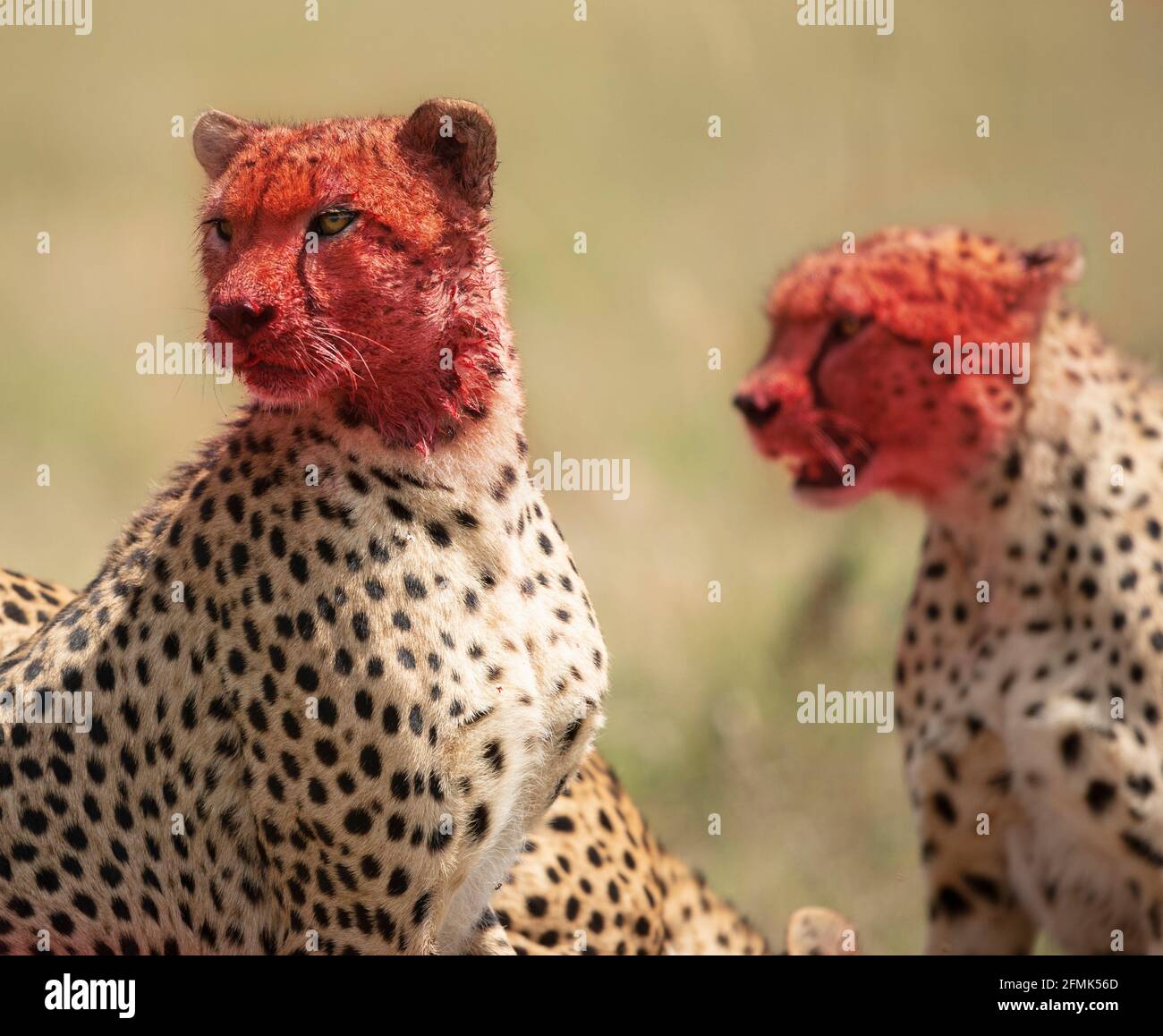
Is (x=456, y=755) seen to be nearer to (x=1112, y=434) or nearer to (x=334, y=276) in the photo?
(x=334, y=276)

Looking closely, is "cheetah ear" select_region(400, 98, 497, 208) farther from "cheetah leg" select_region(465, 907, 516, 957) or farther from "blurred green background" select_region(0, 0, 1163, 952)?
"blurred green background" select_region(0, 0, 1163, 952)

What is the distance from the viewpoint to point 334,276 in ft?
8.63

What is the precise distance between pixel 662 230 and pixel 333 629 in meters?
4.65

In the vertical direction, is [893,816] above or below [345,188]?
below

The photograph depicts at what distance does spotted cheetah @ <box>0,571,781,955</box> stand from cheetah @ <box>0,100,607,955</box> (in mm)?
446

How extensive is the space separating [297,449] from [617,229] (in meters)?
4.40

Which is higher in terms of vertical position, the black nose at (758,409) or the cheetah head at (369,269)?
the cheetah head at (369,269)

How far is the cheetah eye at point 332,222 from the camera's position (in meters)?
2.63

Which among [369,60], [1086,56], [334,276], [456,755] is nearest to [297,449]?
[334,276]

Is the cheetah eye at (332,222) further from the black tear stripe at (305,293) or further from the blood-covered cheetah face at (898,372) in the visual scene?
the blood-covered cheetah face at (898,372)

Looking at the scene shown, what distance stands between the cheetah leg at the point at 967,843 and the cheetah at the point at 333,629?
1.30 meters

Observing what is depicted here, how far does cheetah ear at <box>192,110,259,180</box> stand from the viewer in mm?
2869

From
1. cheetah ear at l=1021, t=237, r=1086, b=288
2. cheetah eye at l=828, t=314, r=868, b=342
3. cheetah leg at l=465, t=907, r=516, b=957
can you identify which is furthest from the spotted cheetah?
cheetah ear at l=1021, t=237, r=1086, b=288

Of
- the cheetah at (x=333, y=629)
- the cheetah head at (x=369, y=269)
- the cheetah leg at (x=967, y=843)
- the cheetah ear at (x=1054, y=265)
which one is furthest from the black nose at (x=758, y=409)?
the cheetah head at (x=369, y=269)
